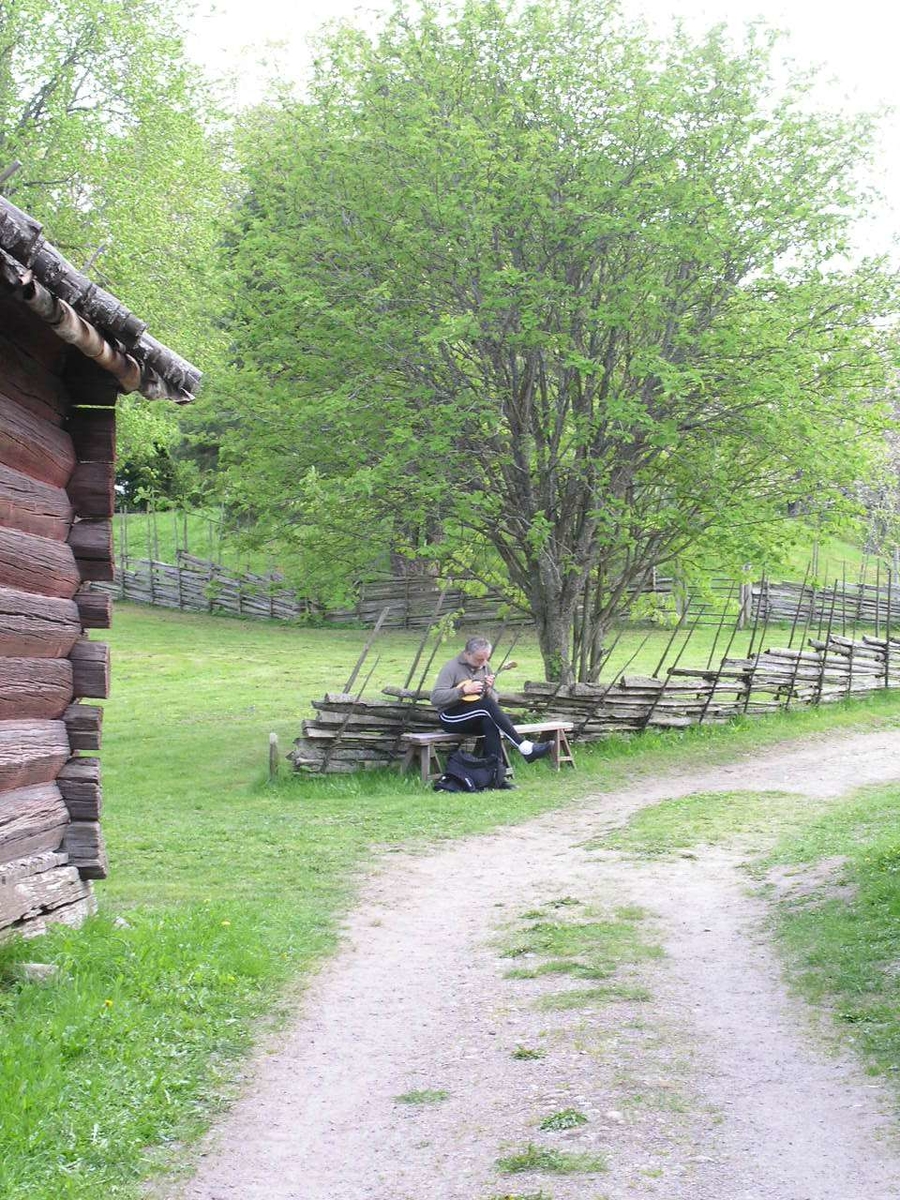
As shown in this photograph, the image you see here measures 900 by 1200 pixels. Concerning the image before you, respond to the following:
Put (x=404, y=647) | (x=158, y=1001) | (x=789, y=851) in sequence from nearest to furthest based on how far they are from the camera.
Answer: (x=158, y=1001) < (x=789, y=851) < (x=404, y=647)

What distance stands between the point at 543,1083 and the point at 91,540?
13.2 feet

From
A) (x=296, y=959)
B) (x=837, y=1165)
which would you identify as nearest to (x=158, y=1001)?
(x=296, y=959)

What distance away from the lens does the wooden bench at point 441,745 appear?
48.1 feet

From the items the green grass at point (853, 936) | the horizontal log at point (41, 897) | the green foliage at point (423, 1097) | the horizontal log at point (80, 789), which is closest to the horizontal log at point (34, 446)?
the horizontal log at point (80, 789)

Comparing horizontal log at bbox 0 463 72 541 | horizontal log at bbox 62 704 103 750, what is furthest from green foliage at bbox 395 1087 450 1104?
horizontal log at bbox 0 463 72 541

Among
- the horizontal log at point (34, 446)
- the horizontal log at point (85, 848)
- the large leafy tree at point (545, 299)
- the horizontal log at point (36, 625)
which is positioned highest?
the large leafy tree at point (545, 299)

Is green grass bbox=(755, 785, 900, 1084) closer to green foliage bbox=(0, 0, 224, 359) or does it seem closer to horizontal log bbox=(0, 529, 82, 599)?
horizontal log bbox=(0, 529, 82, 599)

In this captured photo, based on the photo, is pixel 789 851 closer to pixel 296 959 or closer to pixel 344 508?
pixel 296 959

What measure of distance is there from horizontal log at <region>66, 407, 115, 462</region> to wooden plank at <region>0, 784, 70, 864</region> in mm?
1879

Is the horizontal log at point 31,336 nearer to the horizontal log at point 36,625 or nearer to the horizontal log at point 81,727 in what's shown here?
the horizontal log at point 36,625

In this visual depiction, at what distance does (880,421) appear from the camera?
16438mm

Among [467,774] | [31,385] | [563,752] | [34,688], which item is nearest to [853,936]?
[34,688]

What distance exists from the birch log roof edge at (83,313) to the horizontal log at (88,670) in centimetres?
155

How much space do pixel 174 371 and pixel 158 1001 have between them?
3.12 meters
